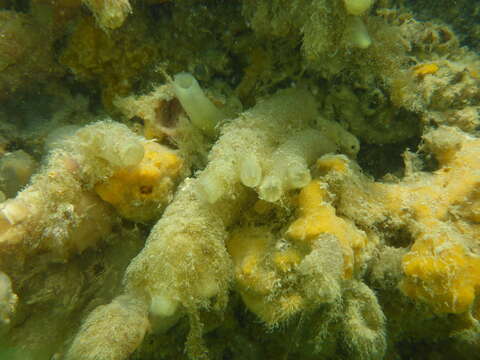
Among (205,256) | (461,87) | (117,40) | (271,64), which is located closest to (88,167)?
(205,256)

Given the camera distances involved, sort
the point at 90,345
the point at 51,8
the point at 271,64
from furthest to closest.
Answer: the point at 271,64
the point at 51,8
the point at 90,345

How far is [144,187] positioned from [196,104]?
32.9 inches

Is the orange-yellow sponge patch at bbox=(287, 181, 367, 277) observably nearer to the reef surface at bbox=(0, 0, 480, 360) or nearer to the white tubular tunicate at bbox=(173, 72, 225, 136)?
the reef surface at bbox=(0, 0, 480, 360)

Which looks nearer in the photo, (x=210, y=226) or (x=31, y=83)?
(x=210, y=226)

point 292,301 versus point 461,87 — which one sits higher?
point 461,87

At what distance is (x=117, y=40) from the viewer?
2.87 m

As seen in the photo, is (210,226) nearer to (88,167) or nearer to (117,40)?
(88,167)

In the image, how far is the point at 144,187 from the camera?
7.86 feet

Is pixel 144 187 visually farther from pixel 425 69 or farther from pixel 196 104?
pixel 425 69

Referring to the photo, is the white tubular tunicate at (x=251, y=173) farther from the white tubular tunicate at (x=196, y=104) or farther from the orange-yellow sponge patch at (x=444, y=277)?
the orange-yellow sponge patch at (x=444, y=277)

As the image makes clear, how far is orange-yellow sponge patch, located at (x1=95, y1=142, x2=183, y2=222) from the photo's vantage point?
2.37 meters

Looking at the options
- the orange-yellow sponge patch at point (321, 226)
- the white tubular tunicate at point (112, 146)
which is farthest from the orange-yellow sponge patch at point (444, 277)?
the white tubular tunicate at point (112, 146)

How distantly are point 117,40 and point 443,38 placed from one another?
346 centimetres

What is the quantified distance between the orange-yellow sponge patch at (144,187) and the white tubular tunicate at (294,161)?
85cm
